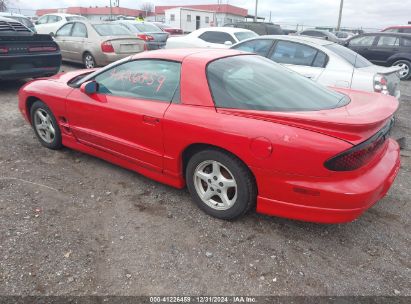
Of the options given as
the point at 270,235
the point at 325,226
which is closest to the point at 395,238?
the point at 325,226

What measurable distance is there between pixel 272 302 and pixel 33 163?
318cm

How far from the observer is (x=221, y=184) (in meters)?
2.87

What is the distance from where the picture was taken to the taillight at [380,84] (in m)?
5.17

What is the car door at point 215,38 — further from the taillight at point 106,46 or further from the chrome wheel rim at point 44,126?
the chrome wheel rim at point 44,126

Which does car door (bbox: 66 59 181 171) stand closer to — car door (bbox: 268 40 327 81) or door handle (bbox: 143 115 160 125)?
door handle (bbox: 143 115 160 125)

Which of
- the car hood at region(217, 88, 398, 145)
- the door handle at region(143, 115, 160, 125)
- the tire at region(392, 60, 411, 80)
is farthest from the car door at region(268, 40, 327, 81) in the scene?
the tire at region(392, 60, 411, 80)

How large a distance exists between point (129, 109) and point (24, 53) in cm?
457

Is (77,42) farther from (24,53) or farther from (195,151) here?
(195,151)

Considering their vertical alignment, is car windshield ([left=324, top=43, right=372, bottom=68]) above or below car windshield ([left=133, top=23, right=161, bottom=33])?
below

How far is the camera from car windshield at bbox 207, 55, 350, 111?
2742mm

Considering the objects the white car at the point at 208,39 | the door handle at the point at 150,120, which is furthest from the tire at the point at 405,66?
the door handle at the point at 150,120

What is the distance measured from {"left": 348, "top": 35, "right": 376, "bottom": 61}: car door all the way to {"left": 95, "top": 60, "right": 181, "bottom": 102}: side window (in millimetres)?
10688

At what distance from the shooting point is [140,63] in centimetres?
342

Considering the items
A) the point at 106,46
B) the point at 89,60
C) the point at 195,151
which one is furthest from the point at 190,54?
the point at 89,60
